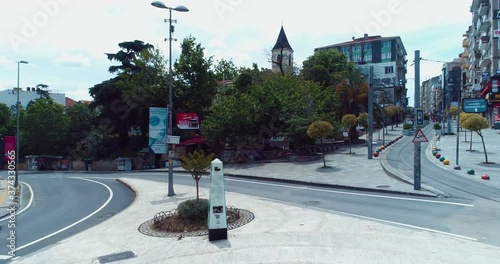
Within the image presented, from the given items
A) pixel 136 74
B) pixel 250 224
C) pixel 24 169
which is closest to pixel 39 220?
pixel 250 224

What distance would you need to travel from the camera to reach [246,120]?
1272 inches

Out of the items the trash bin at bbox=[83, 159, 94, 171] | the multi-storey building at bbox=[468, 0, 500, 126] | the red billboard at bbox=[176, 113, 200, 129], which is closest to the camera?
the red billboard at bbox=[176, 113, 200, 129]

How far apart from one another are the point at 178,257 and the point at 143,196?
1097 centimetres

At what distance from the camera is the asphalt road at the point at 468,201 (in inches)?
389

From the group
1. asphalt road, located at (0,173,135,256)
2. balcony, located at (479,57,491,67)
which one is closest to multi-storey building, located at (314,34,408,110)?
balcony, located at (479,57,491,67)

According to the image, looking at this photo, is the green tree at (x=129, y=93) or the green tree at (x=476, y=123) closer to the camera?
the green tree at (x=476, y=123)

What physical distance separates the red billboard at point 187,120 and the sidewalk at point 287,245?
27.4 meters

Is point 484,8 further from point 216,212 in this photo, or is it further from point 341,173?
point 216,212

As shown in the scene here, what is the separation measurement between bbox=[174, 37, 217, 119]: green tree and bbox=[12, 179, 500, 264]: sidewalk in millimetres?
30301

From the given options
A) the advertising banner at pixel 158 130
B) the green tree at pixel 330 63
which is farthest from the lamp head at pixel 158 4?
the green tree at pixel 330 63

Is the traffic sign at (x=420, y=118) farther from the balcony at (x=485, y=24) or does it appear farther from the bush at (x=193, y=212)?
the balcony at (x=485, y=24)

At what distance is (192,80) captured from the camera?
42.6m

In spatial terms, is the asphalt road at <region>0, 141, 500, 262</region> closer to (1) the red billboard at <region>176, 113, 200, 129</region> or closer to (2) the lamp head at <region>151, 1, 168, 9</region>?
(2) the lamp head at <region>151, 1, 168, 9</region>

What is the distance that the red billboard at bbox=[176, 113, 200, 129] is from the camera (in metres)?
39.8
